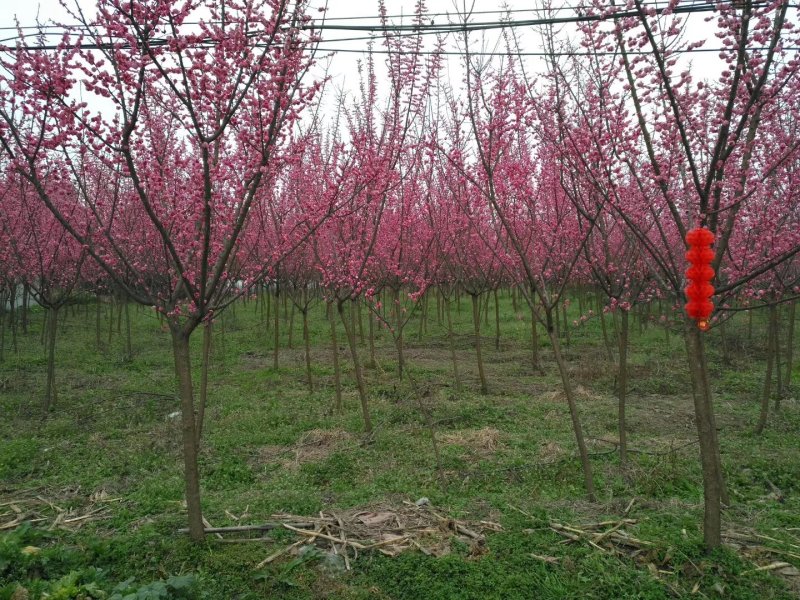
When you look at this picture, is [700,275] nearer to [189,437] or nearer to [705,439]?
[705,439]

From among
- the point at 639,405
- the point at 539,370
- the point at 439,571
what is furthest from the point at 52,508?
the point at 539,370

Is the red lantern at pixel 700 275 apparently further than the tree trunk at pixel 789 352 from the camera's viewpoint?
No

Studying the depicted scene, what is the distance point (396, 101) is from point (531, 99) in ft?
6.19

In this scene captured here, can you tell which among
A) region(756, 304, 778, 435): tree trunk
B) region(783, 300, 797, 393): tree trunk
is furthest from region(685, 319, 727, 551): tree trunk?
region(783, 300, 797, 393): tree trunk

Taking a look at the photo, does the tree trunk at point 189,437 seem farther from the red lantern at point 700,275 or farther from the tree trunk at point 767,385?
the tree trunk at point 767,385

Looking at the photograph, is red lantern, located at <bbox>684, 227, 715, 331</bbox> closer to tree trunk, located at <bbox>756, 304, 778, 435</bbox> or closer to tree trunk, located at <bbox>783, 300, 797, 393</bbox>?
tree trunk, located at <bbox>756, 304, 778, 435</bbox>

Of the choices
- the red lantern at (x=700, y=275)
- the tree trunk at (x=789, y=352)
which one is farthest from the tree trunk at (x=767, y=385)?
the red lantern at (x=700, y=275)

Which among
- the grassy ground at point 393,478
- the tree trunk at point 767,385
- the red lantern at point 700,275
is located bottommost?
the grassy ground at point 393,478

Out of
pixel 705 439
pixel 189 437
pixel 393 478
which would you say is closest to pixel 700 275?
pixel 705 439

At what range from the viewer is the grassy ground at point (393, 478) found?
3.51 metres

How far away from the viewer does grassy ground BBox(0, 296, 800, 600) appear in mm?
3506

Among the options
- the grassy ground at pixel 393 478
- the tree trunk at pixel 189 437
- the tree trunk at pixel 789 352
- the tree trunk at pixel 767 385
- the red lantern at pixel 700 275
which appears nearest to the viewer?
the red lantern at pixel 700 275

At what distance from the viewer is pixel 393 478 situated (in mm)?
5516

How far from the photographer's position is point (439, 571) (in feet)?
11.8
